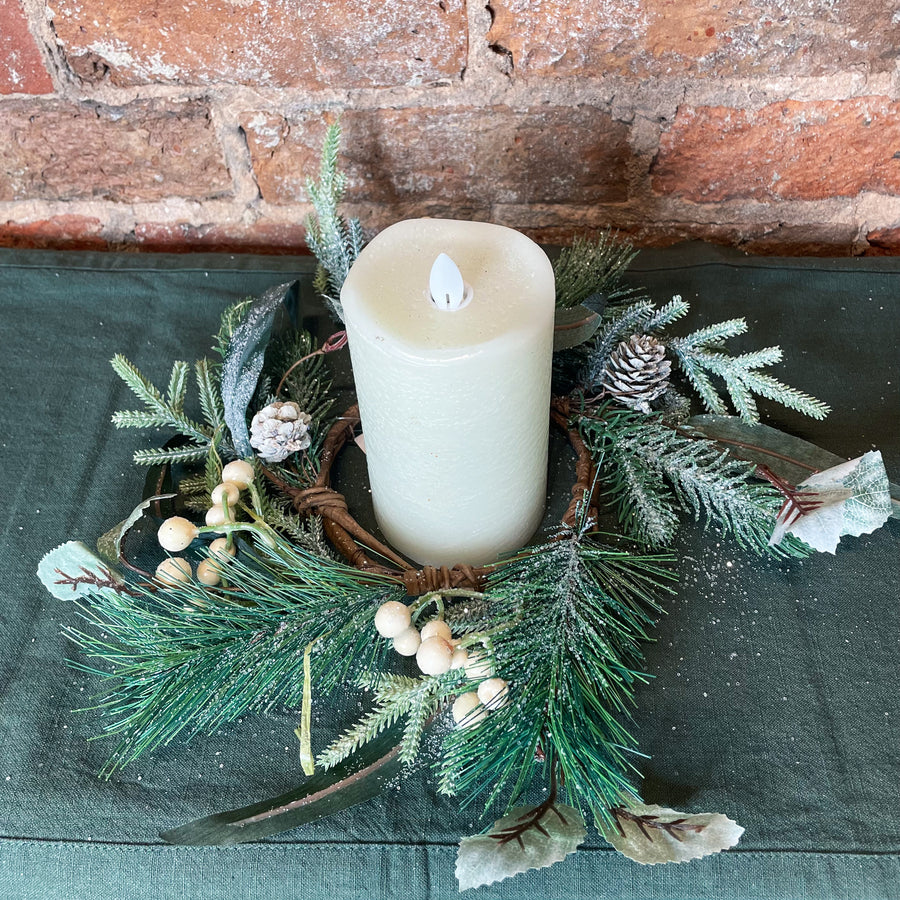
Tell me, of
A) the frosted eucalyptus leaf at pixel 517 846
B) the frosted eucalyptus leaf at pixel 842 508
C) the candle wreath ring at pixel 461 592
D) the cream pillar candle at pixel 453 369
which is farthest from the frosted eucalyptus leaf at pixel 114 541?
the frosted eucalyptus leaf at pixel 842 508

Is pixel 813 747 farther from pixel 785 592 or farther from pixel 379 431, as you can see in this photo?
pixel 379 431

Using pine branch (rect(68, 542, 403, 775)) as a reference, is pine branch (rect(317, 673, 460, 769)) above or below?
below

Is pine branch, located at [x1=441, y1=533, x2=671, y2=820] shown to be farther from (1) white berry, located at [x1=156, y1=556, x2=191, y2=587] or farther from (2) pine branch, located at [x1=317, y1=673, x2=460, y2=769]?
(1) white berry, located at [x1=156, y1=556, x2=191, y2=587]

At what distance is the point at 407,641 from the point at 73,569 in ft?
0.67

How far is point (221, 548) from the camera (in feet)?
1.58

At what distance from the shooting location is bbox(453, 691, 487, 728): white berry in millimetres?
420

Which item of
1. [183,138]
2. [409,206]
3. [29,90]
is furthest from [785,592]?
[29,90]

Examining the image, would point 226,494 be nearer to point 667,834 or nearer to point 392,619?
point 392,619

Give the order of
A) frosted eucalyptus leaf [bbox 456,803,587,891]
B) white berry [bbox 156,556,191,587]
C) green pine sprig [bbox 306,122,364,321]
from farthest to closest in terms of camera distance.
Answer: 1. green pine sprig [bbox 306,122,364,321]
2. white berry [bbox 156,556,191,587]
3. frosted eucalyptus leaf [bbox 456,803,587,891]

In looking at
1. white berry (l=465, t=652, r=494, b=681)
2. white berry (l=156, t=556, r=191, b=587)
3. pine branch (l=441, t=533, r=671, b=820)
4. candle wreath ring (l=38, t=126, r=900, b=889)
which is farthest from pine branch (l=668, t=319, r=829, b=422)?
white berry (l=156, t=556, r=191, b=587)

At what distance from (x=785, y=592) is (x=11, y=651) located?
0.47m

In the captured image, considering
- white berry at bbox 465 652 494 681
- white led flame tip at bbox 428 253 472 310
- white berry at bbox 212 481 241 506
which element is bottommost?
white berry at bbox 465 652 494 681

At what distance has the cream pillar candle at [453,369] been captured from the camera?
39 cm

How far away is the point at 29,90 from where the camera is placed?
2.28 feet
